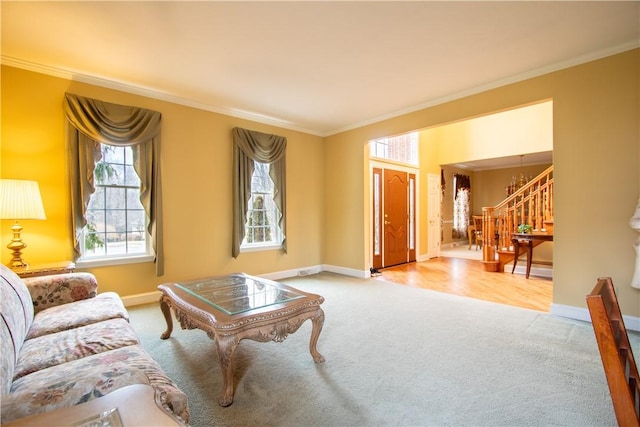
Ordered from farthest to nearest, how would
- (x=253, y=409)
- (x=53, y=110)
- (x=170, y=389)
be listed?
1. (x=53, y=110)
2. (x=253, y=409)
3. (x=170, y=389)

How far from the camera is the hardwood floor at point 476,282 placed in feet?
12.9

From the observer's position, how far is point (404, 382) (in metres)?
2.02

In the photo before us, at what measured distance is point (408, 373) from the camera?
2.13 m

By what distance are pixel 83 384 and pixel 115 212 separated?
306cm

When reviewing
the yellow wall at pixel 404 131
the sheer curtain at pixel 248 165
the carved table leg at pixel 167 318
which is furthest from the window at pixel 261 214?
the carved table leg at pixel 167 318

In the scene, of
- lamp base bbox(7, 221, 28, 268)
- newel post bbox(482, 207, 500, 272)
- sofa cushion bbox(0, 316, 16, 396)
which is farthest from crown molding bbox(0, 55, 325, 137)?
newel post bbox(482, 207, 500, 272)

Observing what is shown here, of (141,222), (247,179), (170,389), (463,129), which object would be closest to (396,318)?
(170,389)

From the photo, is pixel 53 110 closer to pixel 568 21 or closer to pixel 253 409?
pixel 253 409

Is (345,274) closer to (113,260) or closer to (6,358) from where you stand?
(113,260)

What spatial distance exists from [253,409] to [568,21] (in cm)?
378

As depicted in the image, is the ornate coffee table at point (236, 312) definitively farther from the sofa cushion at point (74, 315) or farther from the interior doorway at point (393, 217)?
the interior doorway at point (393, 217)

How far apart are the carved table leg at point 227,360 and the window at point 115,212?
2636mm

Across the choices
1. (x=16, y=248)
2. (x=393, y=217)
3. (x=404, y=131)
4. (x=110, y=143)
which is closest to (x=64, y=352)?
(x=16, y=248)

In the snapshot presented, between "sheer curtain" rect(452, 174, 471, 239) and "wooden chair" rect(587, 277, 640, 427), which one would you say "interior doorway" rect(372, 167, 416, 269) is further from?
"wooden chair" rect(587, 277, 640, 427)
